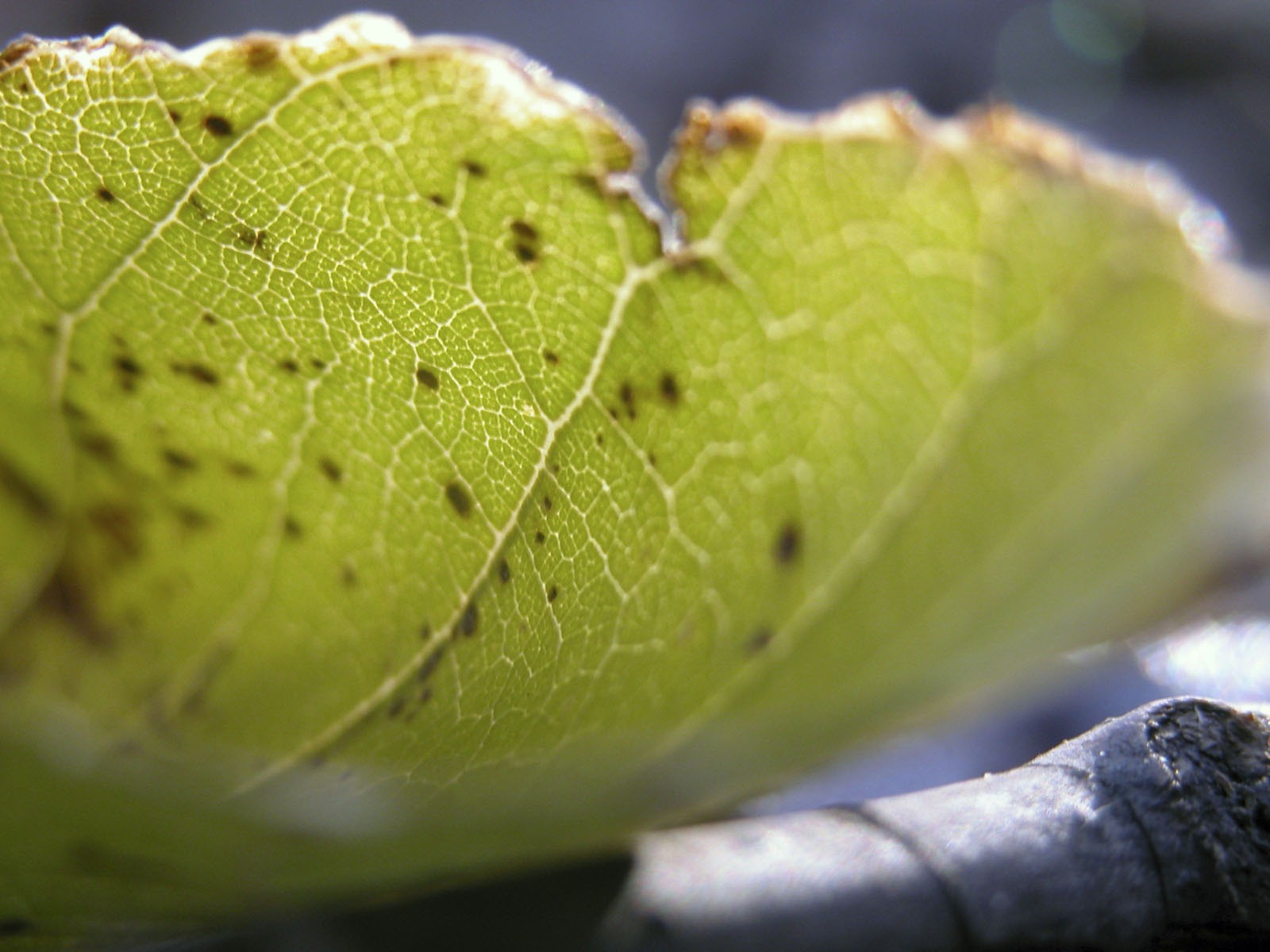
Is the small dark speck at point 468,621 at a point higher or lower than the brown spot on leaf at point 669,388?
lower

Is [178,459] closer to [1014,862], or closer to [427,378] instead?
[427,378]

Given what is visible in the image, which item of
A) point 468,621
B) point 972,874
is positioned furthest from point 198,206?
point 972,874

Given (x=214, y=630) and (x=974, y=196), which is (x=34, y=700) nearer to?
(x=214, y=630)

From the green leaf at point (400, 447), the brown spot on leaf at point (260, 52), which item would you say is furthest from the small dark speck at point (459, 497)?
the brown spot on leaf at point (260, 52)

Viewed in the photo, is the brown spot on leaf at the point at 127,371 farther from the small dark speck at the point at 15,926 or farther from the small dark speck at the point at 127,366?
the small dark speck at the point at 15,926

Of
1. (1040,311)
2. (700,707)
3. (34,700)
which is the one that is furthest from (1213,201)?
(34,700)

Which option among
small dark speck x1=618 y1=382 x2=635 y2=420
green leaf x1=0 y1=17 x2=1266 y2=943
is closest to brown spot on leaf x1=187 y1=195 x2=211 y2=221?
green leaf x1=0 y1=17 x2=1266 y2=943
